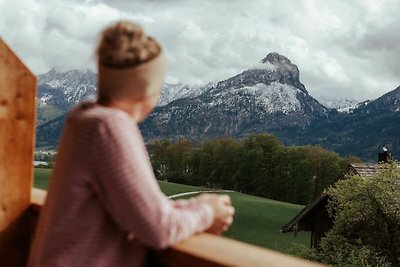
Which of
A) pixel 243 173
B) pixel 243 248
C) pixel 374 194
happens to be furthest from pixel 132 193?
pixel 243 173

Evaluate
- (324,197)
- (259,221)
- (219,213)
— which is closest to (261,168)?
(259,221)

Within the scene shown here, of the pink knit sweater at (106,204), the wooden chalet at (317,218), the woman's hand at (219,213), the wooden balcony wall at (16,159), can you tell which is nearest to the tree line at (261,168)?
the wooden chalet at (317,218)

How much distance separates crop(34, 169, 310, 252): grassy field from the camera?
3881 centimetres

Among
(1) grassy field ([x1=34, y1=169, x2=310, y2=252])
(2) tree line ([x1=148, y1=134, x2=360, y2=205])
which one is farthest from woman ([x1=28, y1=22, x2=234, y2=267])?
(2) tree line ([x1=148, y1=134, x2=360, y2=205])

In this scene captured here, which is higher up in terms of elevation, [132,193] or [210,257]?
[132,193]

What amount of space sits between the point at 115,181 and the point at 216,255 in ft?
0.93

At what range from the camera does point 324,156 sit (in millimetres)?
69562

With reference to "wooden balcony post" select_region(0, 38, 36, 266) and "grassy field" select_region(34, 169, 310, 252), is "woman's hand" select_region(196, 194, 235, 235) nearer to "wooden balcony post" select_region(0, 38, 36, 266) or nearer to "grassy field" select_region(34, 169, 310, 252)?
"wooden balcony post" select_region(0, 38, 36, 266)

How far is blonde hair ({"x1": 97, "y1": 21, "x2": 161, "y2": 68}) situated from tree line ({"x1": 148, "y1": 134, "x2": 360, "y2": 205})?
6213cm

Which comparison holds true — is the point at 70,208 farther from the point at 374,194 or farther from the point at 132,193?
the point at 374,194

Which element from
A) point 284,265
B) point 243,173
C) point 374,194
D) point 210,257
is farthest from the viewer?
point 243,173

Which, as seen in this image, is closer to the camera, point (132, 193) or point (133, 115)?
point (132, 193)

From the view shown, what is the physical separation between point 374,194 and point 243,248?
1736 cm

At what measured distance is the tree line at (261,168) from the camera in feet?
216
